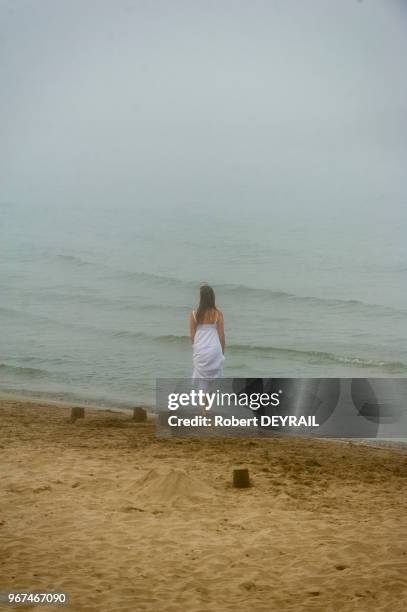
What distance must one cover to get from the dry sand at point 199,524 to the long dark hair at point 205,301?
99 centimetres

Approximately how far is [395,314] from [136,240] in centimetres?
632

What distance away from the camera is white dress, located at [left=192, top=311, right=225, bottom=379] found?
6.37m

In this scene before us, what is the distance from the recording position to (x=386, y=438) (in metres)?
6.63

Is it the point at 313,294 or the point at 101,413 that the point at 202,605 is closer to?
→ the point at 101,413

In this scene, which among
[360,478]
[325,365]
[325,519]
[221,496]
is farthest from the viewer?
[325,365]

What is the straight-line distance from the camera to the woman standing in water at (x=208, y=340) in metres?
6.37

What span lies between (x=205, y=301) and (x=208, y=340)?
0.95 feet

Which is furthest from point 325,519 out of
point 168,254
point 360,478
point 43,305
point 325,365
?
point 168,254

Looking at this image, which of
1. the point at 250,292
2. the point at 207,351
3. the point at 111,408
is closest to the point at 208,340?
the point at 207,351

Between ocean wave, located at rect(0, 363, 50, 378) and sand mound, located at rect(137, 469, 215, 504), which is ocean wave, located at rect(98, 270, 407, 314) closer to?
ocean wave, located at rect(0, 363, 50, 378)

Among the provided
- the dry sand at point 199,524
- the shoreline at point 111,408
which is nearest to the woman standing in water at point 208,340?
the dry sand at point 199,524

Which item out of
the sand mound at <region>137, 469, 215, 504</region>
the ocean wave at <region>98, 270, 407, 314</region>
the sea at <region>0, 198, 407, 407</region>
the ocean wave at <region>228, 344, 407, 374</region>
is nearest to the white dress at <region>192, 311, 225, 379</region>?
the sea at <region>0, 198, 407, 407</region>

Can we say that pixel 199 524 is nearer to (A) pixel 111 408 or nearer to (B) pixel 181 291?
(A) pixel 111 408

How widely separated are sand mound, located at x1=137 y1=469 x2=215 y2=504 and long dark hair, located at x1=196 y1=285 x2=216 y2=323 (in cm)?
192
